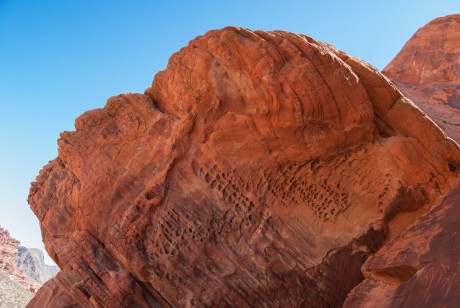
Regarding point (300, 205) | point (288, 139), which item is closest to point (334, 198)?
point (300, 205)

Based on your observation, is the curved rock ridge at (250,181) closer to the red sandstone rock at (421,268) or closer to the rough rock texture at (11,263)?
the red sandstone rock at (421,268)

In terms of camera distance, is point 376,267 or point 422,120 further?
point 422,120

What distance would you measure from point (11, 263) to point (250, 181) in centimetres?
7279

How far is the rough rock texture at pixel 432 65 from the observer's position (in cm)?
2147

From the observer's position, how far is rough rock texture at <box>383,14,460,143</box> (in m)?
21.5

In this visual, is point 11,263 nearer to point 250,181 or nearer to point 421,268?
point 250,181

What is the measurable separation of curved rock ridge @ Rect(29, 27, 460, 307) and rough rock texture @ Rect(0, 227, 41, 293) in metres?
59.4

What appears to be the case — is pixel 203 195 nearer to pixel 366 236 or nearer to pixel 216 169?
pixel 216 169

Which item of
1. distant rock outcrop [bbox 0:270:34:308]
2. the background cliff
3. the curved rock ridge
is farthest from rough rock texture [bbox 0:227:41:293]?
the curved rock ridge

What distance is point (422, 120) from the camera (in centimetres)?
1317

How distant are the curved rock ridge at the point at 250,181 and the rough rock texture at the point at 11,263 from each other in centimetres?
5943

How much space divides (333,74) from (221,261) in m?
6.83

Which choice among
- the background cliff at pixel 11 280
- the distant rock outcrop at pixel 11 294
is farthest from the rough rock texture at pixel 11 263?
the distant rock outcrop at pixel 11 294

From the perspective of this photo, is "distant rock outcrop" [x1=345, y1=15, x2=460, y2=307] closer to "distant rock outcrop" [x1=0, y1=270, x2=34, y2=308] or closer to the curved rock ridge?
the curved rock ridge
